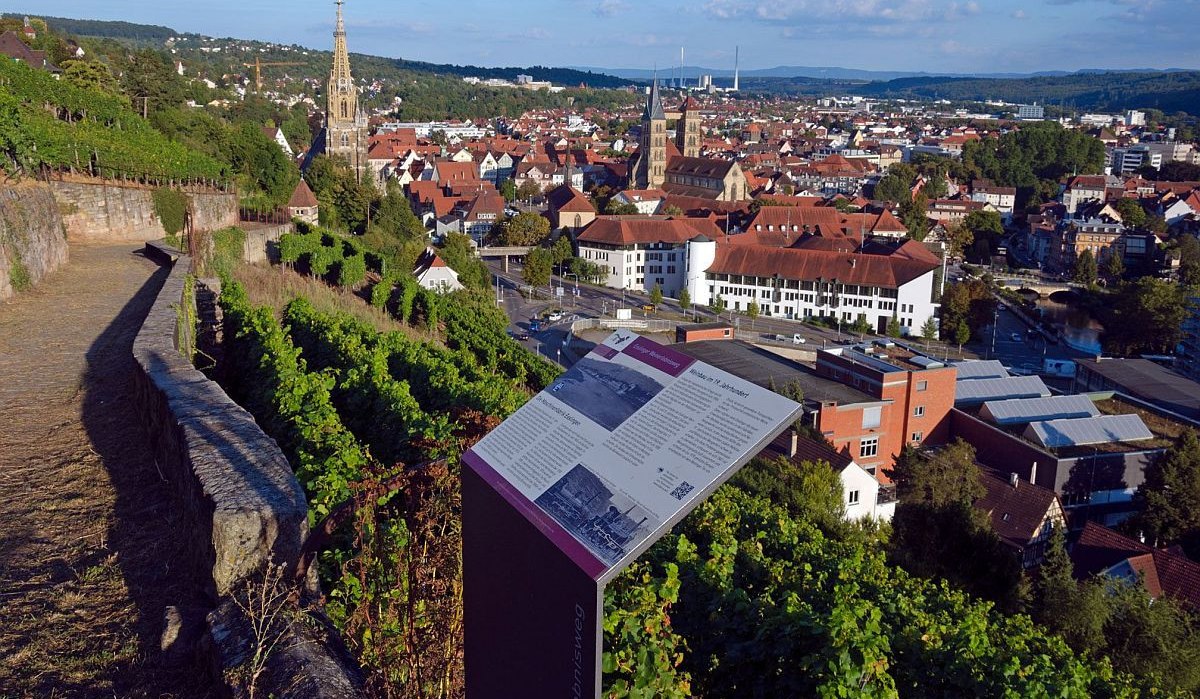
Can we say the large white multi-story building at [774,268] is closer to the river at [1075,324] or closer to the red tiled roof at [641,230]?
the red tiled roof at [641,230]

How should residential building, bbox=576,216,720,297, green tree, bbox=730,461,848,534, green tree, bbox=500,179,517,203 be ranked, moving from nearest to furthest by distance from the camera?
green tree, bbox=730,461,848,534 → residential building, bbox=576,216,720,297 → green tree, bbox=500,179,517,203

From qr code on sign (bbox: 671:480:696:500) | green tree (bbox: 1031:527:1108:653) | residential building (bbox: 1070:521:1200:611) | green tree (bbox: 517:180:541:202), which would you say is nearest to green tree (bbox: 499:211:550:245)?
green tree (bbox: 517:180:541:202)

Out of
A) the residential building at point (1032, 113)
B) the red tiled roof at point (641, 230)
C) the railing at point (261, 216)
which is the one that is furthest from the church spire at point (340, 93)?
the residential building at point (1032, 113)

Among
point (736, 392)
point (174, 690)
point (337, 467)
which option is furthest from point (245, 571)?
point (736, 392)

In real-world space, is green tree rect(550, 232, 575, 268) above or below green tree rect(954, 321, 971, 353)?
above

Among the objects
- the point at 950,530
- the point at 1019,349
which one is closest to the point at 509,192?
the point at 1019,349

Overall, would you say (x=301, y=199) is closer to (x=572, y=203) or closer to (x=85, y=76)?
(x=85, y=76)

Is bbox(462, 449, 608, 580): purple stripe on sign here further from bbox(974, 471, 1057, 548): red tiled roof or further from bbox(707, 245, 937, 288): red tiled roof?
bbox(707, 245, 937, 288): red tiled roof
